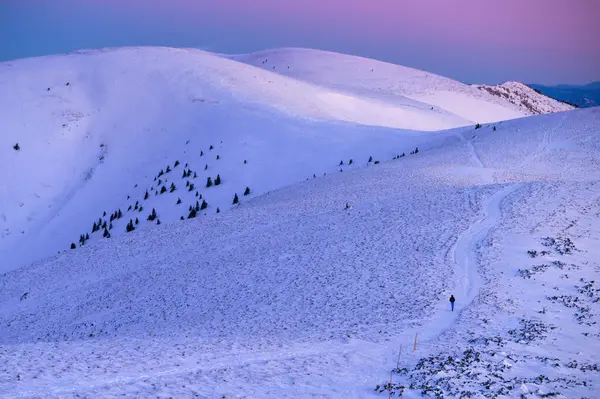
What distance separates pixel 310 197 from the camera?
3328cm

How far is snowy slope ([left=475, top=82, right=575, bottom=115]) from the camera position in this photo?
105369mm

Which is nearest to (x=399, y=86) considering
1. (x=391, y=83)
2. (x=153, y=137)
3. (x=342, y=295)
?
(x=391, y=83)

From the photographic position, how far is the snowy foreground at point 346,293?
40.0 ft

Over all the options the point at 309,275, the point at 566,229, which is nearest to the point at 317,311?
the point at 309,275

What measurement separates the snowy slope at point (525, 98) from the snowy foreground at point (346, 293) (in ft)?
233

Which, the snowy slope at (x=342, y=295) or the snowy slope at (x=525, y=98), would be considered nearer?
the snowy slope at (x=342, y=295)

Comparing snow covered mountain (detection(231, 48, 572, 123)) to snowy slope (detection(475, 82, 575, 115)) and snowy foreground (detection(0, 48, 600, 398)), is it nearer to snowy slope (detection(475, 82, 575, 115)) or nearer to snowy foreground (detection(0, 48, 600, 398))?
snowy slope (detection(475, 82, 575, 115))

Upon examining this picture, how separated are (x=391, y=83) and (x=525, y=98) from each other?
4181 cm

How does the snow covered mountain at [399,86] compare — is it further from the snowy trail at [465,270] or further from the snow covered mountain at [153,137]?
the snowy trail at [465,270]

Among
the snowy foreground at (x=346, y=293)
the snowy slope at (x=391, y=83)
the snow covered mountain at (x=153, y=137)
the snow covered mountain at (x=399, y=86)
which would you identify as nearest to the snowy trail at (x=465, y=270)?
the snowy foreground at (x=346, y=293)

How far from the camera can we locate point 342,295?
19250mm

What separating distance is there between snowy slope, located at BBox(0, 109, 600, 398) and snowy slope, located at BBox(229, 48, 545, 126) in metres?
43.0

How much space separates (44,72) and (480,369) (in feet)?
194

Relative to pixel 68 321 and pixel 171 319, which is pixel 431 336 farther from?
pixel 68 321
